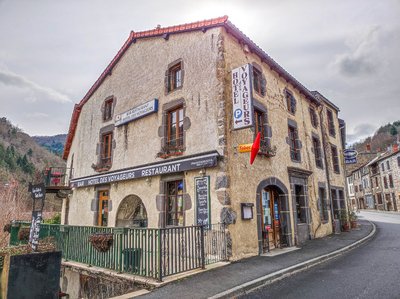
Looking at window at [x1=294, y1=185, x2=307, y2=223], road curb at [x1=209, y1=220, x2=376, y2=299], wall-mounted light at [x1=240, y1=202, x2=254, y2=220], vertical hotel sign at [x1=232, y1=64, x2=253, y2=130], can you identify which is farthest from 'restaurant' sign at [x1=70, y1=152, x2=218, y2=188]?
window at [x1=294, y1=185, x2=307, y2=223]

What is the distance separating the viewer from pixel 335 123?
1800 cm

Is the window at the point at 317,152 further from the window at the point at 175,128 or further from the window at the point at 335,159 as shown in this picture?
the window at the point at 175,128

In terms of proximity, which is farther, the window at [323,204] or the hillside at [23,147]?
the hillside at [23,147]

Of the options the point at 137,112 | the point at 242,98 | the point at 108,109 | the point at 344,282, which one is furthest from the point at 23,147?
the point at 344,282

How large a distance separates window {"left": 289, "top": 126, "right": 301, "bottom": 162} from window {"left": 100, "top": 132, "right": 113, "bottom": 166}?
8245mm

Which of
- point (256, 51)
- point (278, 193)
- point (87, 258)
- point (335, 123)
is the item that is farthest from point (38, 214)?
point (335, 123)

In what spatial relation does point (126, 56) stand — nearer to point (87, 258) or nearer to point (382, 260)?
point (87, 258)

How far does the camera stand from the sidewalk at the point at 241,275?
4.94 m

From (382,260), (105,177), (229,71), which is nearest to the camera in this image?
(382,260)

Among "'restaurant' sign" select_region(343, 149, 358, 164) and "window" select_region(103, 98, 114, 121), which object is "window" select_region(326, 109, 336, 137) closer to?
"'restaurant' sign" select_region(343, 149, 358, 164)

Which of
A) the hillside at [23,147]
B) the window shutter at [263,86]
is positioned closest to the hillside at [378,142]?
the window shutter at [263,86]

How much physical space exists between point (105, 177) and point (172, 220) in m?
4.20

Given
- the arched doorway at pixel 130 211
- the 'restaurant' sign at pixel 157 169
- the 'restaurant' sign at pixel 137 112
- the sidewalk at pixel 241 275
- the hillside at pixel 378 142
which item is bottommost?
the sidewalk at pixel 241 275

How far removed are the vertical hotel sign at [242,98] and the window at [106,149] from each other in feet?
22.9
